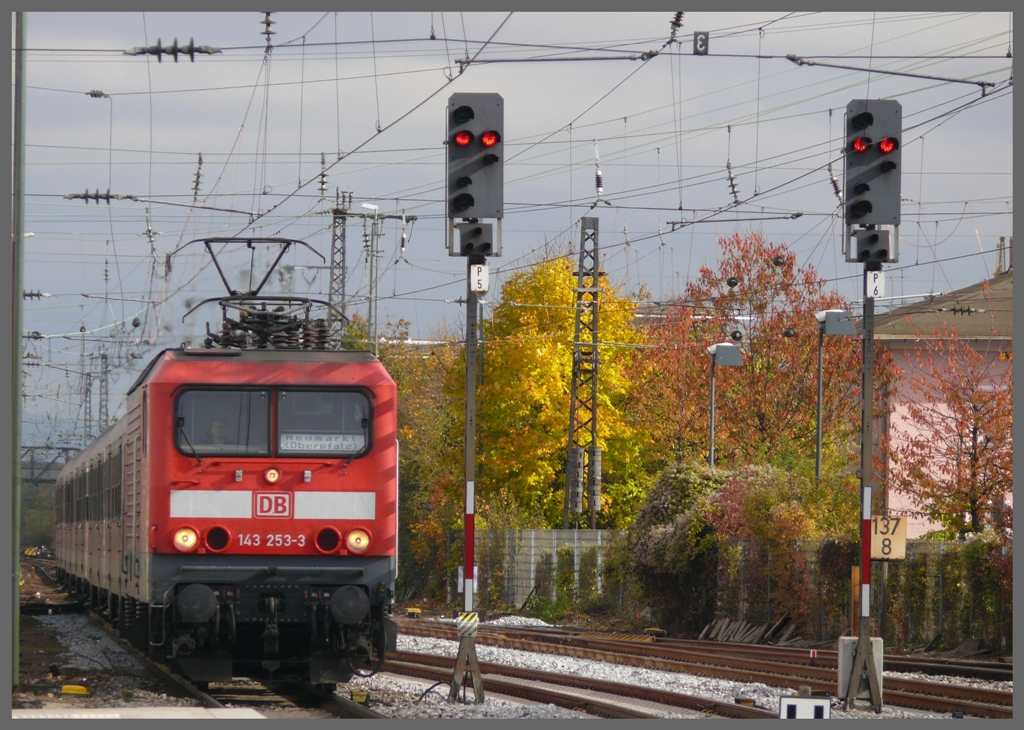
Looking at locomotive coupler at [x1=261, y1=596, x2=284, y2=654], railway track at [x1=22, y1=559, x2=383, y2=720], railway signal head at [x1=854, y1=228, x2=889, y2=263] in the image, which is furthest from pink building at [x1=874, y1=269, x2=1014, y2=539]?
locomotive coupler at [x1=261, y1=596, x2=284, y2=654]

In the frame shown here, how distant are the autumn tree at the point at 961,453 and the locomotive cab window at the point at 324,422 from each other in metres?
15.8

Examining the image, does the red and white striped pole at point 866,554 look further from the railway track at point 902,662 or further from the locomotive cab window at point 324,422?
the locomotive cab window at point 324,422

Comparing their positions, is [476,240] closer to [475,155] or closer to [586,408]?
[475,155]

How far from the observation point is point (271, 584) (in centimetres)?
1319

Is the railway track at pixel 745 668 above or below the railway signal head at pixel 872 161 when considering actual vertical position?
below

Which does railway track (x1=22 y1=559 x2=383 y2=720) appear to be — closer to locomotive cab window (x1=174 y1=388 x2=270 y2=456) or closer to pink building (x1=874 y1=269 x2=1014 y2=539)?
locomotive cab window (x1=174 y1=388 x2=270 y2=456)

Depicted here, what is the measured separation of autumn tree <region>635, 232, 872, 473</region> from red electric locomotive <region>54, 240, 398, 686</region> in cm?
2253

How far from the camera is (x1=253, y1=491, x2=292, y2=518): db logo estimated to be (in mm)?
13328

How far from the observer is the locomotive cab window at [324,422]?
44.5 ft

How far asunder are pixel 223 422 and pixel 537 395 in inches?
1068

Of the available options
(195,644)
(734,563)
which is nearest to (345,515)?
(195,644)

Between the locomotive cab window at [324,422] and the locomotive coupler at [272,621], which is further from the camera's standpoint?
the locomotive cab window at [324,422]

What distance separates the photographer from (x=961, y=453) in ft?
92.4

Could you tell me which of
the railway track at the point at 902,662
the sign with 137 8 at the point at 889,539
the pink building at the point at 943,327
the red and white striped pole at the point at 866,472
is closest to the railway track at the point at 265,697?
the red and white striped pole at the point at 866,472
